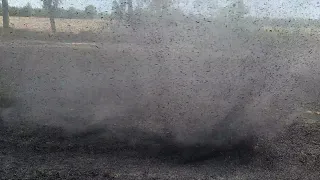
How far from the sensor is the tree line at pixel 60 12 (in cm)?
1130

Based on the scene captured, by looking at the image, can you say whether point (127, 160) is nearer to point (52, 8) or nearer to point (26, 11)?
point (52, 8)

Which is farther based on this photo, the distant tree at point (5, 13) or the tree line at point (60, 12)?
the distant tree at point (5, 13)

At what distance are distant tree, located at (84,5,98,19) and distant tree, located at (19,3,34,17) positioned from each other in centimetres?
336

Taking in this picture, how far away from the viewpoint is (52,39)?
1305 centimetres

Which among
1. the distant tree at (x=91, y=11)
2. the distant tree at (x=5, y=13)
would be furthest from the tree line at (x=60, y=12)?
the distant tree at (x=5, y=13)

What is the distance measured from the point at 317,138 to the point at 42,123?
5985mm

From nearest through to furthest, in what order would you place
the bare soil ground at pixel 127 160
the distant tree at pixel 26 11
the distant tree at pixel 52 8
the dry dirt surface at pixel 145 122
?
the bare soil ground at pixel 127 160, the dry dirt surface at pixel 145 122, the distant tree at pixel 52 8, the distant tree at pixel 26 11

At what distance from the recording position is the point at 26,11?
1396cm

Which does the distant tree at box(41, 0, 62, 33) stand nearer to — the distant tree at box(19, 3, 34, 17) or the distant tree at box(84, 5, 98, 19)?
the distant tree at box(19, 3, 34, 17)

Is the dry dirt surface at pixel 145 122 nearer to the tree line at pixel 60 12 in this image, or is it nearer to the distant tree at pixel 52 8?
the tree line at pixel 60 12

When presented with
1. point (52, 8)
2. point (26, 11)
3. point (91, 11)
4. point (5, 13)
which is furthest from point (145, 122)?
point (5, 13)

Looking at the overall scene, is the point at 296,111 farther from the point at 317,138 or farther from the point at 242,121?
the point at 242,121

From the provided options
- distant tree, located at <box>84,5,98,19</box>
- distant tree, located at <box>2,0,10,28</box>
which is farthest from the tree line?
distant tree, located at <box>2,0,10,28</box>

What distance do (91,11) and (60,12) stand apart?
2093 mm
